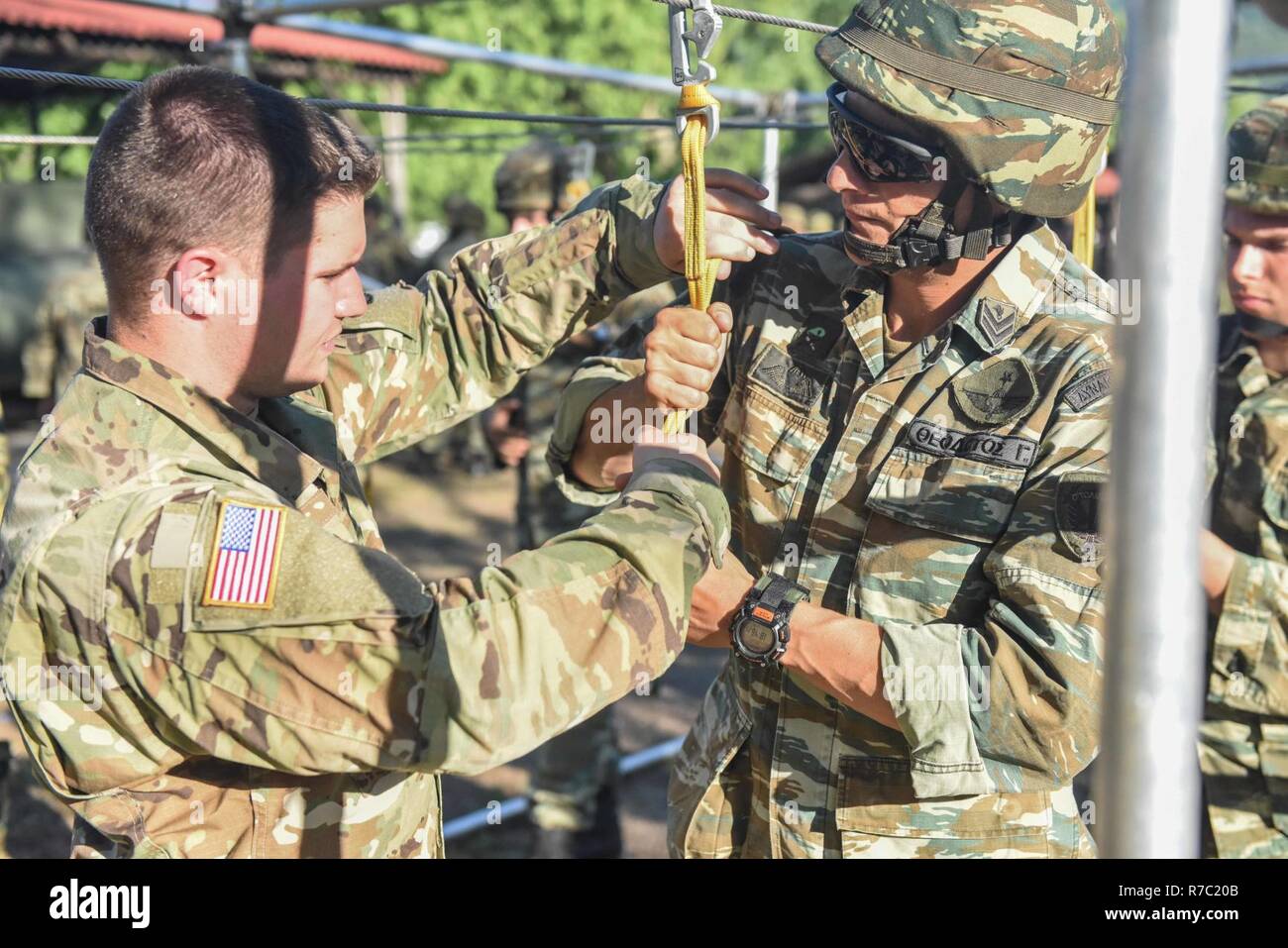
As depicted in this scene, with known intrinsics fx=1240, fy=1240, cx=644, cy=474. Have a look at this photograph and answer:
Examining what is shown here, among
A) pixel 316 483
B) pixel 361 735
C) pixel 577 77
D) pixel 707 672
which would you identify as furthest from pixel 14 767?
pixel 361 735

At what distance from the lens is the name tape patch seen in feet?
7.52

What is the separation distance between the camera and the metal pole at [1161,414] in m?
0.94

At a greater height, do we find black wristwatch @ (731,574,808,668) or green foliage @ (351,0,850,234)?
green foliage @ (351,0,850,234)

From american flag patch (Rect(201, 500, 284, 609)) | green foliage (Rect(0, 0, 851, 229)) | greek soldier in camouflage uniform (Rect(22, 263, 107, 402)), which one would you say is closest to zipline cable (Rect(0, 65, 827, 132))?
american flag patch (Rect(201, 500, 284, 609))

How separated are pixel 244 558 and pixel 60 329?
6.27 metres

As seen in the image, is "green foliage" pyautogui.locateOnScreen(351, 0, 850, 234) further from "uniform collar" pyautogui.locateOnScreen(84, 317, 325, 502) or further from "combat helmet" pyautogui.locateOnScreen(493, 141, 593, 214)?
"uniform collar" pyautogui.locateOnScreen(84, 317, 325, 502)

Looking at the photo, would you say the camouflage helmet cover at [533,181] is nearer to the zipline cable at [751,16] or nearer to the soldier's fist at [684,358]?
the zipline cable at [751,16]

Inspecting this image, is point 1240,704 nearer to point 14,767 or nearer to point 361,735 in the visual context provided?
point 361,735

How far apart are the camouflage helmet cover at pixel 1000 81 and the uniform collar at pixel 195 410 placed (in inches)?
52.7

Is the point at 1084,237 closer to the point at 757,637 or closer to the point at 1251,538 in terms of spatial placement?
the point at 1251,538

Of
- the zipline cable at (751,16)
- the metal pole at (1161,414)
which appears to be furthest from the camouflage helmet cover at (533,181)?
the metal pole at (1161,414)

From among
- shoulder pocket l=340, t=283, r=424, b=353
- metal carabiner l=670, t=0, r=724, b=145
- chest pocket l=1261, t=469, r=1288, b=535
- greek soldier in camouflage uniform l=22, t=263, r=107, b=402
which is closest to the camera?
metal carabiner l=670, t=0, r=724, b=145

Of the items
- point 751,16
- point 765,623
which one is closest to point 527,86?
point 751,16

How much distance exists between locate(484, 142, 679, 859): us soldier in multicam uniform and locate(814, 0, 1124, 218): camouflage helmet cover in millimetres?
2352
